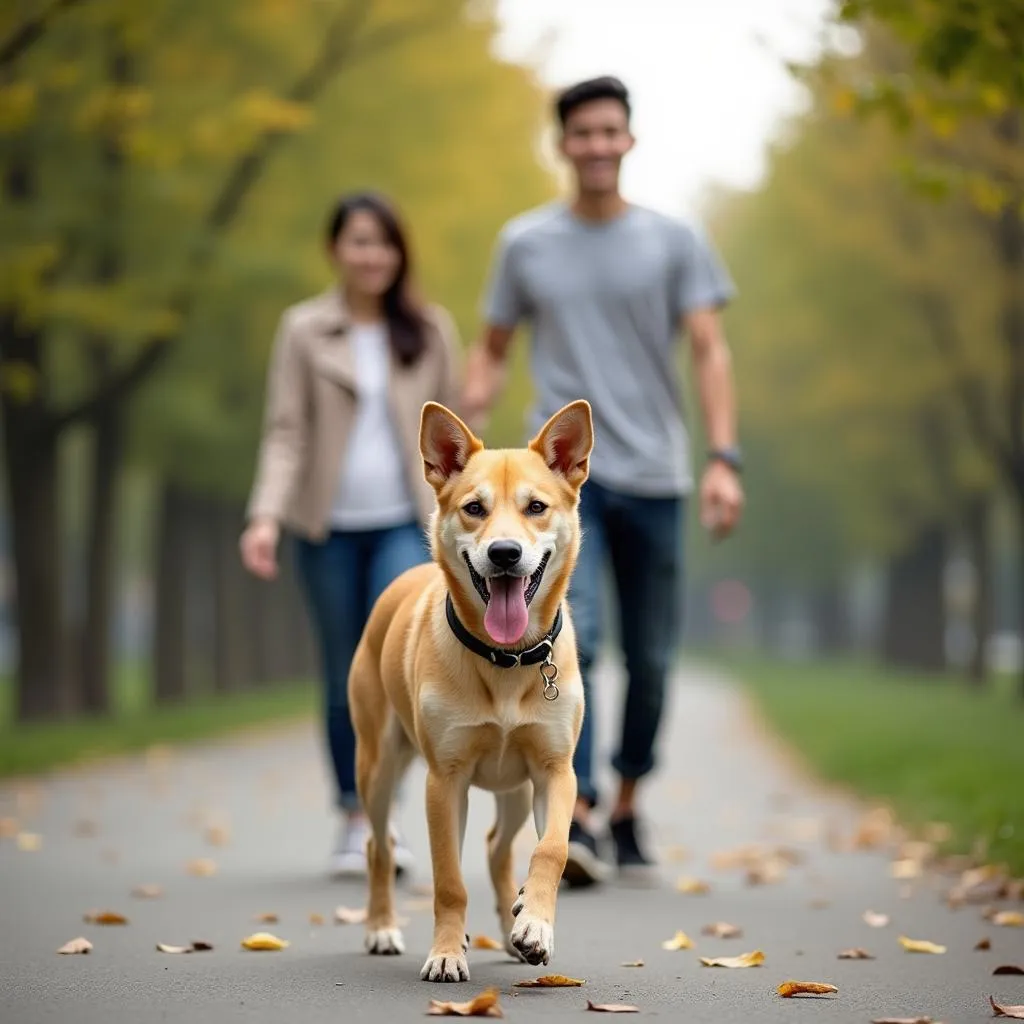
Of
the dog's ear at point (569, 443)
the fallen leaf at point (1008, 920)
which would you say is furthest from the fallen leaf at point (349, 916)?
the fallen leaf at point (1008, 920)

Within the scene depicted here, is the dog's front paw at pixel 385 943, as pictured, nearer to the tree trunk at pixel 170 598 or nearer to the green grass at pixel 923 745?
the green grass at pixel 923 745

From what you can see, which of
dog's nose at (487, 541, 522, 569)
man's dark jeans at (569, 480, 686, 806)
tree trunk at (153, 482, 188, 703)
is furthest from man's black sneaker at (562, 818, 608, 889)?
tree trunk at (153, 482, 188, 703)

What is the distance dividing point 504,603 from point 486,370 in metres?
3.06

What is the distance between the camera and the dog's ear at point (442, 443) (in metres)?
5.32

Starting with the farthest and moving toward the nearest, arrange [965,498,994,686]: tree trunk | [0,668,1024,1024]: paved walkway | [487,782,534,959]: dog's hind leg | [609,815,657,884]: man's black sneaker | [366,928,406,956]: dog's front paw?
1. [965,498,994,686]: tree trunk
2. [609,815,657,884]: man's black sneaker
3. [487,782,534,959]: dog's hind leg
4. [366,928,406,956]: dog's front paw
5. [0,668,1024,1024]: paved walkway

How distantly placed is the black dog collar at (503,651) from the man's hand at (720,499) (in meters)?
2.36

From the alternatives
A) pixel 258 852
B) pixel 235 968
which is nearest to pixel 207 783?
pixel 258 852

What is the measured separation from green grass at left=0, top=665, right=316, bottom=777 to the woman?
6.18 metres

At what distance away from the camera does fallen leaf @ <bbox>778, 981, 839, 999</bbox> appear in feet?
16.4

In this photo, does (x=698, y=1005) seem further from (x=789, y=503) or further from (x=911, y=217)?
(x=789, y=503)

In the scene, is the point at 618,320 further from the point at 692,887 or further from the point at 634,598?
the point at 692,887

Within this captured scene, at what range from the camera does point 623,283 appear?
7.77m

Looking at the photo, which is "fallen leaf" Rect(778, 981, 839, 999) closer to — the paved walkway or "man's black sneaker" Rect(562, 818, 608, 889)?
the paved walkway

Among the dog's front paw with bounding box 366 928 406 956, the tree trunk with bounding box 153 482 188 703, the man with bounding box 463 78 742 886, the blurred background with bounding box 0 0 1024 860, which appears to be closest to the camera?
the dog's front paw with bounding box 366 928 406 956
